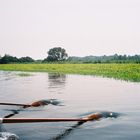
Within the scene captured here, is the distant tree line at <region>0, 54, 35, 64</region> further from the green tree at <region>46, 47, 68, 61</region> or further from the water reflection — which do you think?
the water reflection

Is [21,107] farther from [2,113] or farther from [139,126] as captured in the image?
[139,126]

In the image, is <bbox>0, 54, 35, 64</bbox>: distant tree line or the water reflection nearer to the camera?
the water reflection

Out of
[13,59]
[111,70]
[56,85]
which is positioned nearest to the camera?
Answer: [56,85]

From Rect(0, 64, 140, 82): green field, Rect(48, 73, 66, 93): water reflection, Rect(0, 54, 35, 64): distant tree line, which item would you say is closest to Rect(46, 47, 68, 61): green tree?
Rect(0, 54, 35, 64): distant tree line

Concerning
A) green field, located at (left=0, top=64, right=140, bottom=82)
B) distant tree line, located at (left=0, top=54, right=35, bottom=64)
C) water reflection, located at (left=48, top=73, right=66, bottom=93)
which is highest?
distant tree line, located at (left=0, top=54, right=35, bottom=64)

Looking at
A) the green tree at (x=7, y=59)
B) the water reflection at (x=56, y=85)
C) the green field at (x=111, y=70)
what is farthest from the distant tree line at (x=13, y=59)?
the water reflection at (x=56, y=85)

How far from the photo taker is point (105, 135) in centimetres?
1183

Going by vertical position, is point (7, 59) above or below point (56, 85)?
above

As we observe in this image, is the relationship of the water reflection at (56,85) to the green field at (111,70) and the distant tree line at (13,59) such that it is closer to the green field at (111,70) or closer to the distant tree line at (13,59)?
the green field at (111,70)

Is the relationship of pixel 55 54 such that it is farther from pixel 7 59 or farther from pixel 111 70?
pixel 111 70

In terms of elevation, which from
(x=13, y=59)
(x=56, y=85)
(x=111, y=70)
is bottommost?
(x=56, y=85)

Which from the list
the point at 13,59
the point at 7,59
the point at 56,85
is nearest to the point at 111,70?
the point at 56,85

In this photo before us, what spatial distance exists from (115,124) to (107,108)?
458cm

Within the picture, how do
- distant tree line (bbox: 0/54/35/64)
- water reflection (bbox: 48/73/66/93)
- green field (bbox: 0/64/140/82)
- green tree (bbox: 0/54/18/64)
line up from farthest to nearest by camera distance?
distant tree line (bbox: 0/54/35/64) < green tree (bbox: 0/54/18/64) < green field (bbox: 0/64/140/82) < water reflection (bbox: 48/73/66/93)
